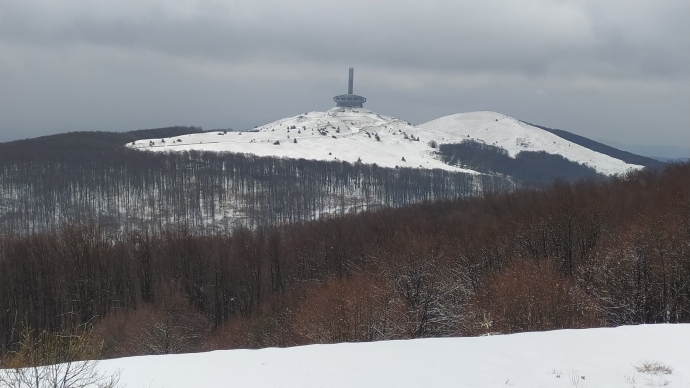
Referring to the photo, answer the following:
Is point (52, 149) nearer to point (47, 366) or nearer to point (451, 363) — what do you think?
point (47, 366)

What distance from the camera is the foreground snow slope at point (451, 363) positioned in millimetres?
11844

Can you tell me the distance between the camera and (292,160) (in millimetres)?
188250

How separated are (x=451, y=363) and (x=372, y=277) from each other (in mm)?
26584

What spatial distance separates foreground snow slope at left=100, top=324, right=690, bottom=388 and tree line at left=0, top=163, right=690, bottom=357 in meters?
4.98

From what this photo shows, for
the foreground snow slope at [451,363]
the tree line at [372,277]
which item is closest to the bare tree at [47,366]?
the foreground snow slope at [451,363]

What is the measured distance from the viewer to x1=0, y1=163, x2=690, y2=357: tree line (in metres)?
26.3

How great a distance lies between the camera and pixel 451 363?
1307 centimetres

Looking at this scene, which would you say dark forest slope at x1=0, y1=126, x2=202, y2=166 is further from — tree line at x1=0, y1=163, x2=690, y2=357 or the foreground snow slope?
the foreground snow slope

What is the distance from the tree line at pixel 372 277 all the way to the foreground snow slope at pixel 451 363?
16.3ft

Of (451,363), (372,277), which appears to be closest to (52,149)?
(372,277)

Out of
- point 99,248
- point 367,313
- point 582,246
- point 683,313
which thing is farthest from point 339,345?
point 99,248

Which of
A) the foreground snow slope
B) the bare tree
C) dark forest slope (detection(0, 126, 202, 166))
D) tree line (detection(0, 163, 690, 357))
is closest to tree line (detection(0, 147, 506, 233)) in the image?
dark forest slope (detection(0, 126, 202, 166))

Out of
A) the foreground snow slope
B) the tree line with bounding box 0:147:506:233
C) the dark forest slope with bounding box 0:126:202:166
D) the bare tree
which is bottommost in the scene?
the tree line with bounding box 0:147:506:233

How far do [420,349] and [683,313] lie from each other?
837 inches
